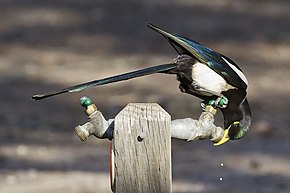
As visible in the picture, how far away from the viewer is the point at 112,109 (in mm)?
9781

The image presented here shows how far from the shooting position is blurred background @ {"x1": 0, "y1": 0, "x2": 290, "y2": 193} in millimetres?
7562

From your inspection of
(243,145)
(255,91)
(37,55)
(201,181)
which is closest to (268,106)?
(255,91)

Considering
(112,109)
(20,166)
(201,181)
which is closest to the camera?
(201,181)

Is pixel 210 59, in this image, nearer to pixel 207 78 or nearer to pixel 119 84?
pixel 207 78

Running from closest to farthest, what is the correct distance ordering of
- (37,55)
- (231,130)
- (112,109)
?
(231,130) → (112,109) → (37,55)

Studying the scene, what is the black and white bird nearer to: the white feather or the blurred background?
the white feather

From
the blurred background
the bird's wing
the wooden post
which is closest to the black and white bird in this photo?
the bird's wing

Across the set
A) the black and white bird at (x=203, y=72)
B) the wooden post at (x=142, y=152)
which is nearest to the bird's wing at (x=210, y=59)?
the black and white bird at (x=203, y=72)

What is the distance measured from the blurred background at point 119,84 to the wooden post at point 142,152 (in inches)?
136

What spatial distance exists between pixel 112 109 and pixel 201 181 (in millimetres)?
2640

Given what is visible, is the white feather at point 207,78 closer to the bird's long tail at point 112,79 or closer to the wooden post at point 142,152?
the bird's long tail at point 112,79

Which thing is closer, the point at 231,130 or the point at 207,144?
the point at 231,130

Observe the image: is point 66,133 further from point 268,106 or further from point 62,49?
point 62,49

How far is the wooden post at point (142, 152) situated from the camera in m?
3.49
